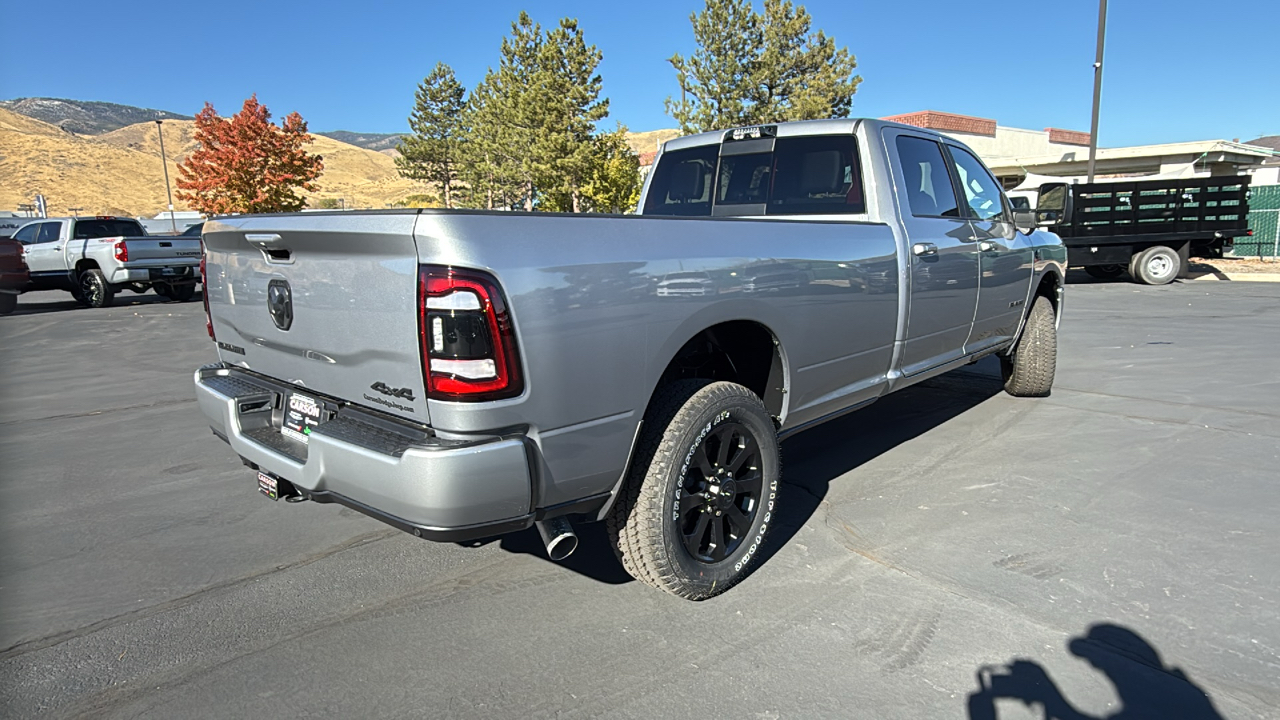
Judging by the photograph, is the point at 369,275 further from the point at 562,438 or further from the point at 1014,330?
the point at 1014,330

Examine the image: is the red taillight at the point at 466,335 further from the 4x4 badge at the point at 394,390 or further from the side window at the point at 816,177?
the side window at the point at 816,177

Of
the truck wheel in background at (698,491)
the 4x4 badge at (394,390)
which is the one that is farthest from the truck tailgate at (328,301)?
the truck wheel in background at (698,491)

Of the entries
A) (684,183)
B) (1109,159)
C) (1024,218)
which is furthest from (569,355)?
(1109,159)

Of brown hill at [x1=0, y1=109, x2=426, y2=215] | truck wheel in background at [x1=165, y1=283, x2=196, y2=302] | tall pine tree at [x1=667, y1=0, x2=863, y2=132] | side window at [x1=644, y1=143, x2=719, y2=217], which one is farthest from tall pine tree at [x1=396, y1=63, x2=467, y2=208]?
side window at [x1=644, y1=143, x2=719, y2=217]

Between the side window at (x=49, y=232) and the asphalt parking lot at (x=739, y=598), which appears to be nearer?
the asphalt parking lot at (x=739, y=598)

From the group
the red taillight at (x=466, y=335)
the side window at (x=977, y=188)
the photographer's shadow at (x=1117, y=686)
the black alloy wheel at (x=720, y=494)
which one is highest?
the side window at (x=977, y=188)

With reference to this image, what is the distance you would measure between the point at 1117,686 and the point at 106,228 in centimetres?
1947

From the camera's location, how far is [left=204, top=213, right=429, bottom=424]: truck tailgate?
7.49 ft

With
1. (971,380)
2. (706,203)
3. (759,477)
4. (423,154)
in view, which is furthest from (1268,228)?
(423,154)

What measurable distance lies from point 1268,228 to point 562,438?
25.2 metres

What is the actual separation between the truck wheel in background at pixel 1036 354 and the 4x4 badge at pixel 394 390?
515 cm

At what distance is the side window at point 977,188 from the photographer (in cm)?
506

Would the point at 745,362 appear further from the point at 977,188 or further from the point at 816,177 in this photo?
the point at 977,188

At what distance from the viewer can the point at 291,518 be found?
12.9 feet
